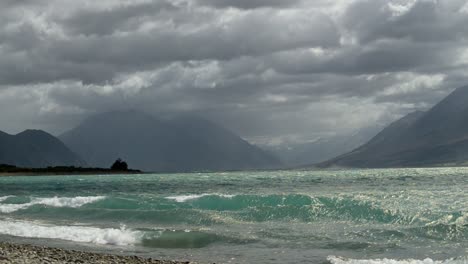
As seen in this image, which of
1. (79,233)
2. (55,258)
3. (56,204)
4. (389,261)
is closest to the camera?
(55,258)

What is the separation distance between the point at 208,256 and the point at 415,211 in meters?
21.1

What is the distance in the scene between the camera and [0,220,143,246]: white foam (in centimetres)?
3319

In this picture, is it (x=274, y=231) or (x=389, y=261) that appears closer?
(x=389, y=261)

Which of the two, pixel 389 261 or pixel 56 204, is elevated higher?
pixel 56 204

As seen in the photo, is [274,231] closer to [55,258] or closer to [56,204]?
[55,258]

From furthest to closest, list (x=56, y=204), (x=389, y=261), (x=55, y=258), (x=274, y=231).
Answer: (x=56, y=204) → (x=274, y=231) → (x=389, y=261) → (x=55, y=258)

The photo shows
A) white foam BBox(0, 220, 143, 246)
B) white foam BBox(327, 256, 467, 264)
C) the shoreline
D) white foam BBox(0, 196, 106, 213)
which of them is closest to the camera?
the shoreline

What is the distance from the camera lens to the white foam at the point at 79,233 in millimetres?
33188

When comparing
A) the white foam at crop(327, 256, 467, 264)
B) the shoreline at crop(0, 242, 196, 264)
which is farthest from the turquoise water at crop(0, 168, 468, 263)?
the shoreline at crop(0, 242, 196, 264)

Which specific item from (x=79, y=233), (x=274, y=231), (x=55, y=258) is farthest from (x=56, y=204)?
(x=55, y=258)

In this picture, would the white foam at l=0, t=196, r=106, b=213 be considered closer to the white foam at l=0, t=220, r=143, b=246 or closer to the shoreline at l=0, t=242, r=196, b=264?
A: the white foam at l=0, t=220, r=143, b=246

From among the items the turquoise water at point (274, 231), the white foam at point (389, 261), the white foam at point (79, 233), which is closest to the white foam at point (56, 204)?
the turquoise water at point (274, 231)

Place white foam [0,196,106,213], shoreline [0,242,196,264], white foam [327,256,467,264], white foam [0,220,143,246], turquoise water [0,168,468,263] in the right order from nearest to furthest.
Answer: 1. shoreline [0,242,196,264]
2. white foam [327,256,467,264]
3. turquoise water [0,168,468,263]
4. white foam [0,220,143,246]
5. white foam [0,196,106,213]

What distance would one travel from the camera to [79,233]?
3534 centimetres
